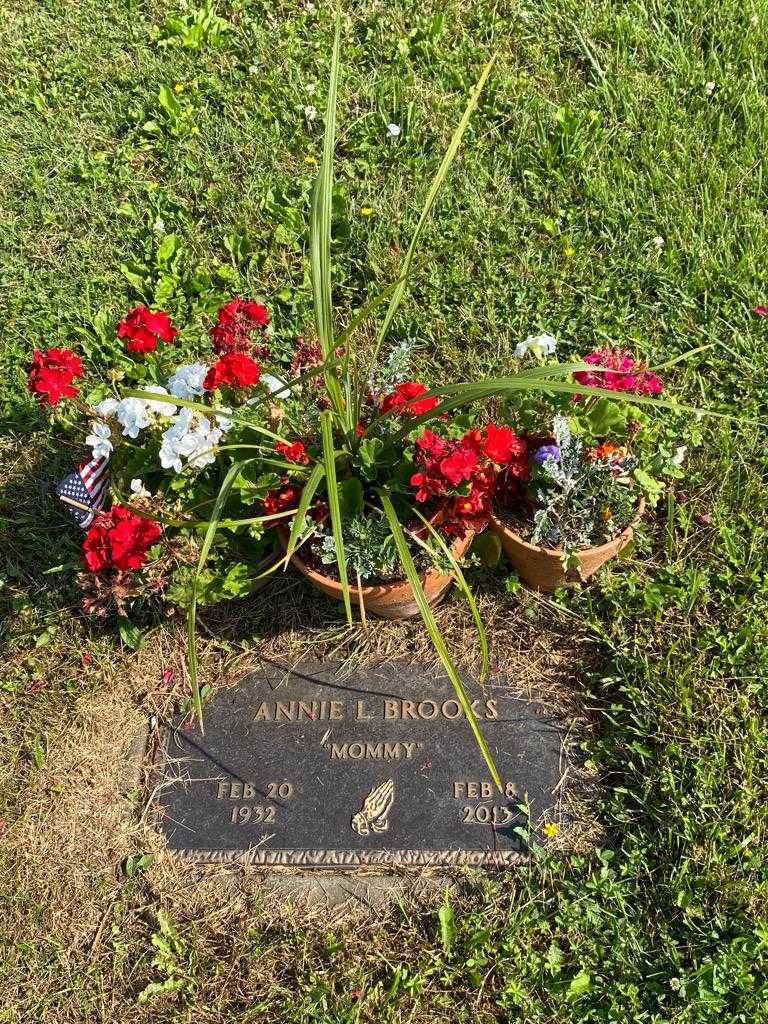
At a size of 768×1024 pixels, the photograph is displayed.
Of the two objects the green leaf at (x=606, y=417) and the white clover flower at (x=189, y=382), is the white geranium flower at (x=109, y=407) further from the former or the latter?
the green leaf at (x=606, y=417)

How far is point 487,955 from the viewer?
2035 millimetres

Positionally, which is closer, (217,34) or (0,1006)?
(0,1006)

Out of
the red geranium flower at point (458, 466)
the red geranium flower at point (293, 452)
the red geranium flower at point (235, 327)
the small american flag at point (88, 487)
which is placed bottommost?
the small american flag at point (88, 487)

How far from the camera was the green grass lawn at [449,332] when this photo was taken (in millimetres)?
2047

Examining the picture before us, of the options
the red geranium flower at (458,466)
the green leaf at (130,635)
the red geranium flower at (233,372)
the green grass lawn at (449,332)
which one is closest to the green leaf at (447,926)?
the green grass lawn at (449,332)

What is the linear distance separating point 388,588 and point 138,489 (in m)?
0.73

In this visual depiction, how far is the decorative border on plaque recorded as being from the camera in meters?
2.14

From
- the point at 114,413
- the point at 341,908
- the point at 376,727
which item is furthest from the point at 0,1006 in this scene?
the point at 114,413

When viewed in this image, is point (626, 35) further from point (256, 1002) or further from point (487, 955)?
point (256, 1002)

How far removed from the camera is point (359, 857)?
7.13ft

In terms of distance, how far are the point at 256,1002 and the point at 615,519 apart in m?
1.50

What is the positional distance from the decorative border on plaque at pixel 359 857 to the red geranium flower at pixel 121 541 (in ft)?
2.52

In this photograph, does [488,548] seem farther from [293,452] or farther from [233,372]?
[233,372]

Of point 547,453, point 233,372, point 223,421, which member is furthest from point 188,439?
point 547,453
